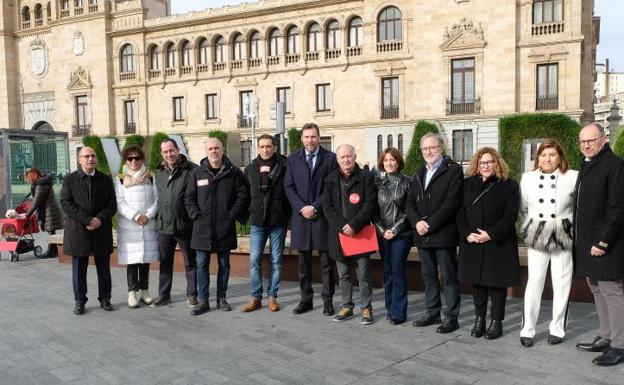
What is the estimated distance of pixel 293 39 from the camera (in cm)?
3206

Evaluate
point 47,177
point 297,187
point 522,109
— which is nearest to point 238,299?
point 297,187

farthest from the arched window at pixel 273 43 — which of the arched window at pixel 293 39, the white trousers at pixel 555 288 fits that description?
the white trousers at pixel 555 288

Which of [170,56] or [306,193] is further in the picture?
[170,56]

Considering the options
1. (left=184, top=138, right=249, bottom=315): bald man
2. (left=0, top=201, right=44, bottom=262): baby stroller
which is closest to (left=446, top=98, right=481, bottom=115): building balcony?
(left=0, top=201, right=44, bottom=262): baby stroller

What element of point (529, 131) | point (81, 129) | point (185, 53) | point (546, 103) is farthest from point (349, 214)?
point (81, 129)

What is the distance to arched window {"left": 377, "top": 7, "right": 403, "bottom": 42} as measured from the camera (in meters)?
28.8

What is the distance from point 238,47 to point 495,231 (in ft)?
102

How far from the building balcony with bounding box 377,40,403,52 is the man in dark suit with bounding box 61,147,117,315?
24.8 meters

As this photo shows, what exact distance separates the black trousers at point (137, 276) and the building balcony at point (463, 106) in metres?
22.6

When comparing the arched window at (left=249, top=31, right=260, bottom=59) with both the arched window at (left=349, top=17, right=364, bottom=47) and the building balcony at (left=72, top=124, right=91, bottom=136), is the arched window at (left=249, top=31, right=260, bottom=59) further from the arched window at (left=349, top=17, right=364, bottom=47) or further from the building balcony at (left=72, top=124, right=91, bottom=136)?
the building balcony at (left=72, top=124, right=91, bottom=136)

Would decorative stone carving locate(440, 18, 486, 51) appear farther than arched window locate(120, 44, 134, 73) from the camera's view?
No

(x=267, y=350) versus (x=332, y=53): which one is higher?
(x=332, y=53)

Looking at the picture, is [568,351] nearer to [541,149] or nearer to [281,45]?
[541,149]

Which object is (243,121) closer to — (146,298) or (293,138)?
(293,138)
